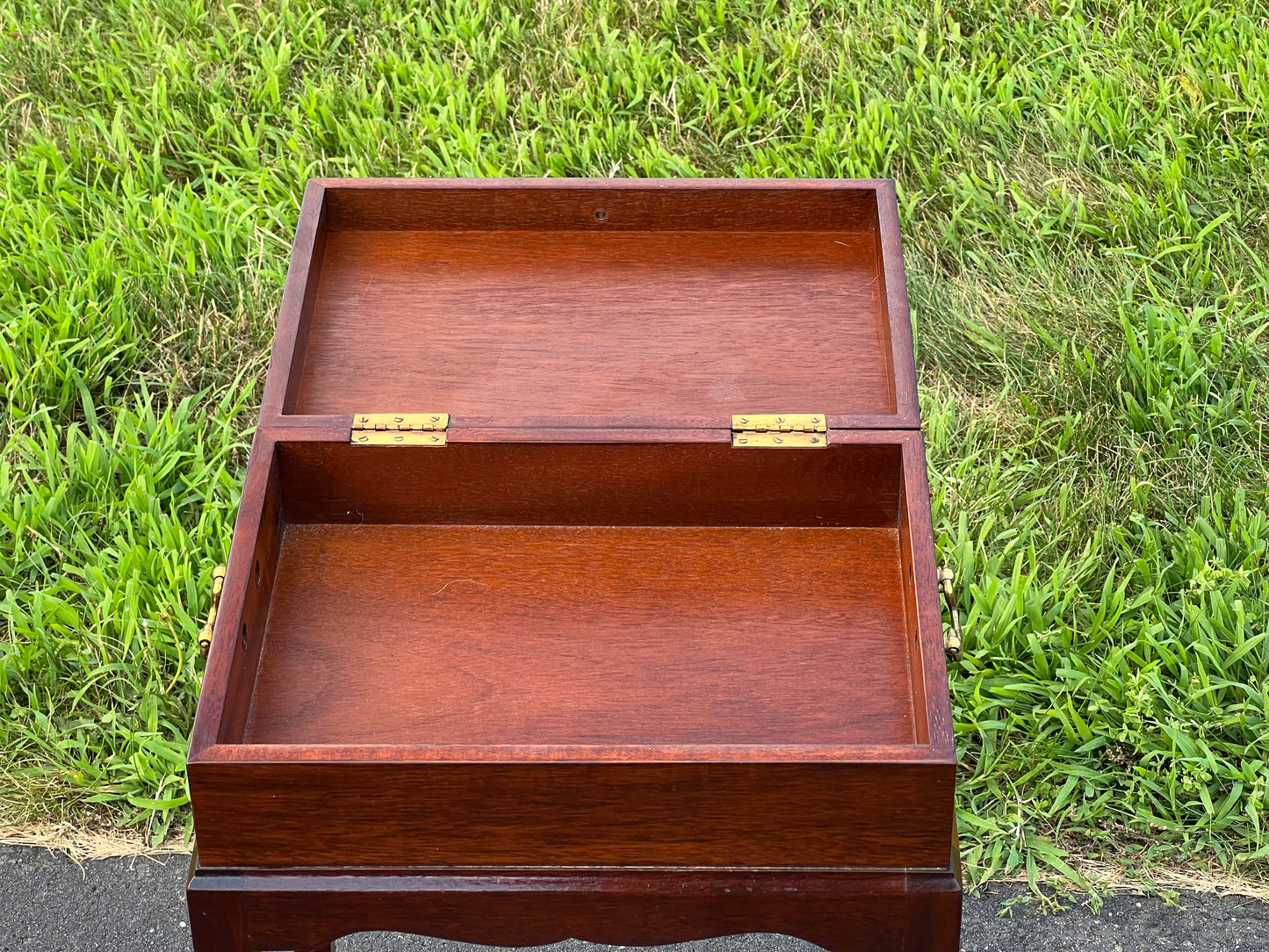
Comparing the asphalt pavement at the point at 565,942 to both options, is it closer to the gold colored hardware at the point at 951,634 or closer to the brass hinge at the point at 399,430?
the gold colored hardware at the point at 951,634

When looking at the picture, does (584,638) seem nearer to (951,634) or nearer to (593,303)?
(951,634)

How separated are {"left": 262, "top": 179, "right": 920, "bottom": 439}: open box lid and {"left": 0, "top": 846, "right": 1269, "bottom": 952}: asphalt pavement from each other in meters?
1.04

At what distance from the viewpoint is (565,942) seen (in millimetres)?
2406

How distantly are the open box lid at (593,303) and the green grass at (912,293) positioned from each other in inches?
33.6

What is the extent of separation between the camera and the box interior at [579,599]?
5.33 ft

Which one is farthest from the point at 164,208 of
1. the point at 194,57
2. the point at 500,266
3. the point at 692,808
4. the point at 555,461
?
the point at 692,808

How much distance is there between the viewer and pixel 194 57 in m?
4.10

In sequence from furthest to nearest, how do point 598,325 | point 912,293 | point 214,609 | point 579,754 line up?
1. point 912,293
2. point 598,325
3. point 214,609
4. point 579,754

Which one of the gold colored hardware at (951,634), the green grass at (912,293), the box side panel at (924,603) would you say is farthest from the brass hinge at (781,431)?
the green grass at (912,293)

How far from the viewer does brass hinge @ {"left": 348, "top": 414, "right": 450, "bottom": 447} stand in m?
1.79

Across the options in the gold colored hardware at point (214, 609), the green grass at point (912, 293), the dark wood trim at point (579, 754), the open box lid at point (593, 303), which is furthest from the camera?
the green grass at point (912, 293)

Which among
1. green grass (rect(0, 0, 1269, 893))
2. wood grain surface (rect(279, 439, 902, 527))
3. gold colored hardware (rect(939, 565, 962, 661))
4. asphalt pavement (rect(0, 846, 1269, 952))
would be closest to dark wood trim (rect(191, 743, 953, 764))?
gold colored hardware (rect(939, 565, 962, 661))

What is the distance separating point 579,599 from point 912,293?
6.35 ft

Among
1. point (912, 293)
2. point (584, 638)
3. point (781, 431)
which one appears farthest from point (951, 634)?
point (912, 293)
